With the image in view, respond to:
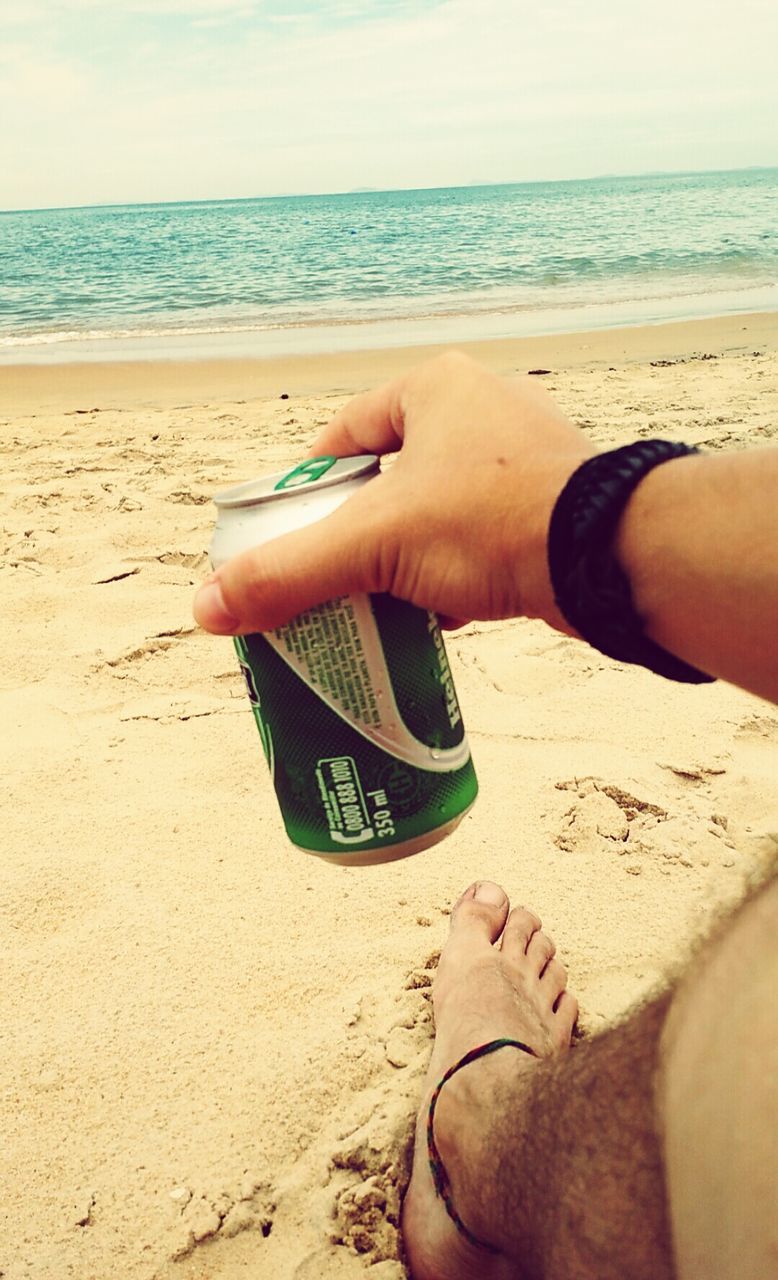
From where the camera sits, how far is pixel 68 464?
165 inches

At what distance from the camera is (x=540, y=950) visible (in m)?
1.58

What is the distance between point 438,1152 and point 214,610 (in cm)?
68

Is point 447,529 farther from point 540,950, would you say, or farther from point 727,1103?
point 540,950

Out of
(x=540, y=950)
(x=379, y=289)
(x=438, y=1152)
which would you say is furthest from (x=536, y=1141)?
(x=379, y=289)

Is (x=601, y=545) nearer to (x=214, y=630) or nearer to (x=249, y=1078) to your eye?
(x=214, y=630)

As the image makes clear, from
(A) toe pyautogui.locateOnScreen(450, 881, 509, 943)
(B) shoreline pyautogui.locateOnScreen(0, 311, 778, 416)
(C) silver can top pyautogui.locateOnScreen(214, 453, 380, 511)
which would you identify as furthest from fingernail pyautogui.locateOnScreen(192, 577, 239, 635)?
(B) shoreline pyautogui.locateOnScreen(0, 311, 778, 416)

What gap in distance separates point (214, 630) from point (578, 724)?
126cm

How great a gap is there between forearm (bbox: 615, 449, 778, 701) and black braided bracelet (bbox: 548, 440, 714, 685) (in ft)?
0.04

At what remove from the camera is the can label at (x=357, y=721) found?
1.04 meters

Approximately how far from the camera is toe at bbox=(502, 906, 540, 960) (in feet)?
5.12

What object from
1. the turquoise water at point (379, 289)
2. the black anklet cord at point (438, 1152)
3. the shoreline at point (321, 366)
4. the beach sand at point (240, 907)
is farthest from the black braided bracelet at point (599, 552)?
the turquoise water at point (379, 289)

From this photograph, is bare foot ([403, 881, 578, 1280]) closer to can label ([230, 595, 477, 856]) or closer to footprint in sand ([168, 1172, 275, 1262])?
footprint in sand ([168, 1172, 275, 1262])

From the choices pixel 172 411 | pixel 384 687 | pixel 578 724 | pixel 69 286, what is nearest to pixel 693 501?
pixel 384 687

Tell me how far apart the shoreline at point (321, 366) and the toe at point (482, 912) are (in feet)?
14.6
